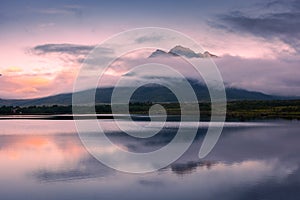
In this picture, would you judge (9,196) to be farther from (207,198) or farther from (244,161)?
(244,161)

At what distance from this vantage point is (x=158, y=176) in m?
15.6

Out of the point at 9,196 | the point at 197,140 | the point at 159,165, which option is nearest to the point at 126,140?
the point at 197,140

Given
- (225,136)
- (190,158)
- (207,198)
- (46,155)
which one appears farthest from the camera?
(225,136)

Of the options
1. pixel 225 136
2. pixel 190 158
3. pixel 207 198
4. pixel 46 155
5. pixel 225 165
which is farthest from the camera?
pixel 225 136

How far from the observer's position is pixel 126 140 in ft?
91.1

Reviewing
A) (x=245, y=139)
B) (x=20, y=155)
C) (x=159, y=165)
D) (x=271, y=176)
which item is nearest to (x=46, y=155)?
(x=20, y=155)

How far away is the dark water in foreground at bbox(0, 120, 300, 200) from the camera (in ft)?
42.1

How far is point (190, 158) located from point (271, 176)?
16.8 feet

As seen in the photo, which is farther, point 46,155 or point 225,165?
point 46,155

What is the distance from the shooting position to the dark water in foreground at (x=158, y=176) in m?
12.8

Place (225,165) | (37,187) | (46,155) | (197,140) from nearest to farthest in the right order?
(37,187) < (225,165) < (46,155) < (197,140)

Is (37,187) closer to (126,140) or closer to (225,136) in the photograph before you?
(126,140)

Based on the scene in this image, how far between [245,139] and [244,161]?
988 centimetres

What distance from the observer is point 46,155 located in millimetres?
21328
